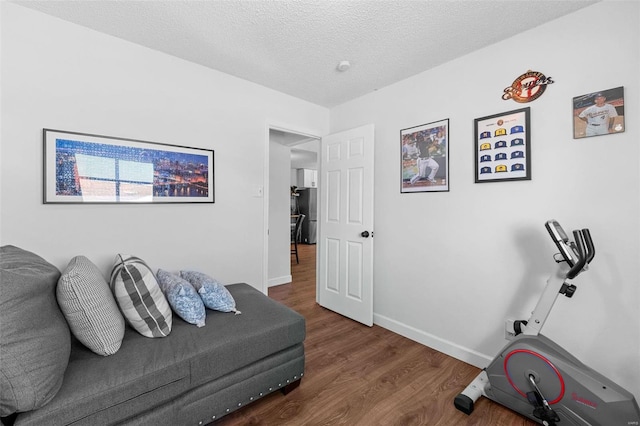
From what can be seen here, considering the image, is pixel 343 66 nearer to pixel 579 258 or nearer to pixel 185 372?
pixel 579 258

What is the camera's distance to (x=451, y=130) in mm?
2369

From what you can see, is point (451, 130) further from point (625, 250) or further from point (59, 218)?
point (59, 218)

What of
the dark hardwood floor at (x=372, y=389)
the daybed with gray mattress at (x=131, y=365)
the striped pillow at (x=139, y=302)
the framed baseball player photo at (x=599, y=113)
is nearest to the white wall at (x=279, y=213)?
the dark hardwood floor at (x=372, y=389)

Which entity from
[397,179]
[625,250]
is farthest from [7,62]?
[625,250]

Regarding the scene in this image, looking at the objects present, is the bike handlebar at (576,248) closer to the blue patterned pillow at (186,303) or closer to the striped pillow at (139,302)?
the blue patterned pillow at (186,303)

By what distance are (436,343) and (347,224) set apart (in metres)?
1.44

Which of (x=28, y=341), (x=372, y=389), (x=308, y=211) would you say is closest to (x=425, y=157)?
(x=372, y=389)

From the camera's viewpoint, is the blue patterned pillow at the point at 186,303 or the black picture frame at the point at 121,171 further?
the black picture frame at the point at 121,171

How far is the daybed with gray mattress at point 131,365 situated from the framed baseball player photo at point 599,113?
2.21 meters

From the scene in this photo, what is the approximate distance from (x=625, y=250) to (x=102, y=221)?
11.4 ft

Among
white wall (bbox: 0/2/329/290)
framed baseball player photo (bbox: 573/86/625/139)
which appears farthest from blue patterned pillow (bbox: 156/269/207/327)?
framed baseball player photo (bbox: 573/86/625/139)

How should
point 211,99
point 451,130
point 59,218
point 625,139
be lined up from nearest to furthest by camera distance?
1. point 625,139
2. point 59,218
3. point 451,130
4. point 211,99

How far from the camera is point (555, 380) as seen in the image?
1.51 meters

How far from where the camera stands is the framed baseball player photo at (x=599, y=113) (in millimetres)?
1621
